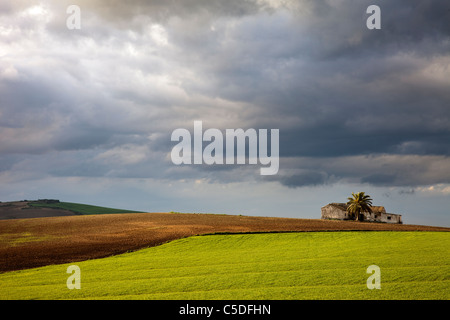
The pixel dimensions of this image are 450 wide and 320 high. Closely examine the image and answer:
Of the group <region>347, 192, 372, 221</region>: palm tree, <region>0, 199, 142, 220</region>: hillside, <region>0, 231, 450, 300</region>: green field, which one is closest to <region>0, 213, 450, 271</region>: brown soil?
<region>0, 231, 450, 300</region>: green field

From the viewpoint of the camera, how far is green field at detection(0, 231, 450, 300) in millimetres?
20438

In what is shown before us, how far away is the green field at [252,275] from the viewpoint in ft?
67.1

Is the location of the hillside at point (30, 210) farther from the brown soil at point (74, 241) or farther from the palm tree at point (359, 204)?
the palm tree at point (359, 204)

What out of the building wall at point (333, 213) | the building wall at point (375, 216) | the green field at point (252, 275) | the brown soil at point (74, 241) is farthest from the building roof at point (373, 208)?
the green field at point (252, 275)

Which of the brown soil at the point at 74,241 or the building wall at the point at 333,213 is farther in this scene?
the building wall at the point at 333,213

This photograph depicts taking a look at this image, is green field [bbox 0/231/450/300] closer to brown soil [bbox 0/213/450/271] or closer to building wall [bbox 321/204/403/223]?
brown soil [bbox 0/213/450/271]

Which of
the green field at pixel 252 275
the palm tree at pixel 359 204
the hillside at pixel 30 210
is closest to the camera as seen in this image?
the green field at pixel 252 275

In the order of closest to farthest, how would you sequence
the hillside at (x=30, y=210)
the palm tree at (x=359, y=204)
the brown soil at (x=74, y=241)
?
the brown soil at (x=74, y=241) < the palm tree at (x=359, y=204) < the hillside at (x=30, y=210)

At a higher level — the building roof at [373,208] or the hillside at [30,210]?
the building roof at [373,208]

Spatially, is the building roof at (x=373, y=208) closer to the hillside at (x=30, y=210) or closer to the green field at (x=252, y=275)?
the green field at (x=252, y=275)

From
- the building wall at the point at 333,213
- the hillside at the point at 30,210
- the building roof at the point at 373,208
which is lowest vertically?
the hillside at the point at 30,210
